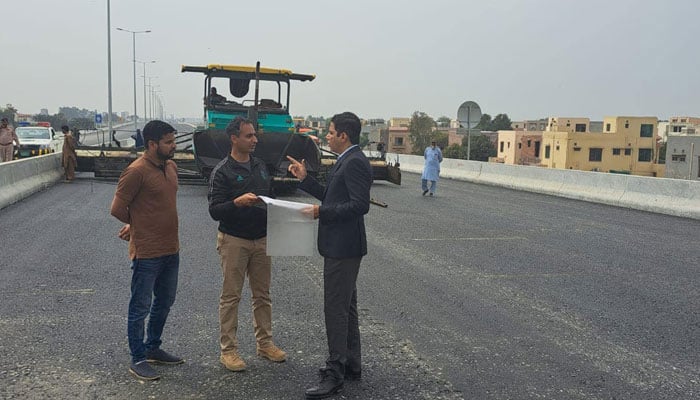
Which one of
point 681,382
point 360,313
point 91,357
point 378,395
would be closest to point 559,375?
point 681,382

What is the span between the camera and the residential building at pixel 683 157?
66750 mm

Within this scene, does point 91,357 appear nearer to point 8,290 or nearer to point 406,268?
point 8,290

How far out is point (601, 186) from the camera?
17031mm

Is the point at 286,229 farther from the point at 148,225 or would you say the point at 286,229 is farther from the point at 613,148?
the point at 613,148

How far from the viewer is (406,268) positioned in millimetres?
8281

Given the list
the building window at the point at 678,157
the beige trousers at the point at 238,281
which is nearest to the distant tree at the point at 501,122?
the building window at the point at 678,157

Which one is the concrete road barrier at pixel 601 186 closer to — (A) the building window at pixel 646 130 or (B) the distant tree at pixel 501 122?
(A) the building window at pixel 646 130

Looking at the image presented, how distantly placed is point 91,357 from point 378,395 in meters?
2.23

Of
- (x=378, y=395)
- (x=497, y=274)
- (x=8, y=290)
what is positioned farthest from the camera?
(x=497, y=274)

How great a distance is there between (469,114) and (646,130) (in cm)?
6667

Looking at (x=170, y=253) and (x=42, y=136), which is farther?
(x=42, y=136)

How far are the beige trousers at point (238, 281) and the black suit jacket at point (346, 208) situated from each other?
63 cm

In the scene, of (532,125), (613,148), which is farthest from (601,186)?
(532,125)

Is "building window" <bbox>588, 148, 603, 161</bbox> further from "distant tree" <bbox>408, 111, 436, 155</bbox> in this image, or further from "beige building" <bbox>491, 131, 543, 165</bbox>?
"distant tree" <bbox>408, 111, 436, 155</bbox>
